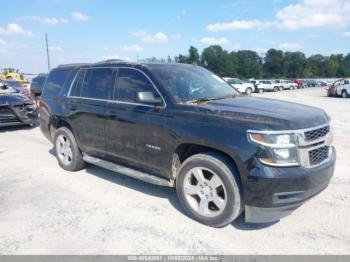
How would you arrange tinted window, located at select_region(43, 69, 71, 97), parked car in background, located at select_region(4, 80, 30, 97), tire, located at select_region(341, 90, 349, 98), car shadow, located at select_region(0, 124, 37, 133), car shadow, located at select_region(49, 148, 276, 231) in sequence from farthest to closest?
1. tire, located at select_region(341, 90, 349, 98)
2. parked car in background, located at select_region(4, 80, 30, 97)
3. car shadow, located at select_region(0, 124, 37, 133)
4. tinted window, located at select_region(43, 69, 71, 97)
5. car shadow, located at select_region(49, 148, 276, 231)

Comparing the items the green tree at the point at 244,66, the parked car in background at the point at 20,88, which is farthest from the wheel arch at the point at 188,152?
the green tree at the point at 244,66

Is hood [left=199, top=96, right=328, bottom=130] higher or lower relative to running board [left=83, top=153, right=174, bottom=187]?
higher

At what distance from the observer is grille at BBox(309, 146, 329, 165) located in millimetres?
3645

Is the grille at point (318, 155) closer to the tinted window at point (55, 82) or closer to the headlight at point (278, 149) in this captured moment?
the headlight at point (278, 149)

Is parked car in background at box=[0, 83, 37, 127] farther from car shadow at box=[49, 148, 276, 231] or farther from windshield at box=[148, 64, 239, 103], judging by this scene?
windshield at box=[148, 64, 239, 103]

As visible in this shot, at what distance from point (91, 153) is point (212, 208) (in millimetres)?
2515

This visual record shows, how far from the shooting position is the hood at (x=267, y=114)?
3.52m

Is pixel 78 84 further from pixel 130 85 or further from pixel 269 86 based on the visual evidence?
pixel 269 86

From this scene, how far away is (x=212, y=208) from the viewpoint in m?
4.07

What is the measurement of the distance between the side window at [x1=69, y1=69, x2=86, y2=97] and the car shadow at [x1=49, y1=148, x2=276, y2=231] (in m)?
1.42

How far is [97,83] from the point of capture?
5480mm

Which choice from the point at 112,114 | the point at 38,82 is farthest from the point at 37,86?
the point at 112,114

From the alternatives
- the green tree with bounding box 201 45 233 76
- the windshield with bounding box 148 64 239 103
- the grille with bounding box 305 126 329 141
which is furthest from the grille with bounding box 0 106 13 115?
the green tree with bounding box 201 45 233 76

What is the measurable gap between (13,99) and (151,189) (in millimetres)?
7307
